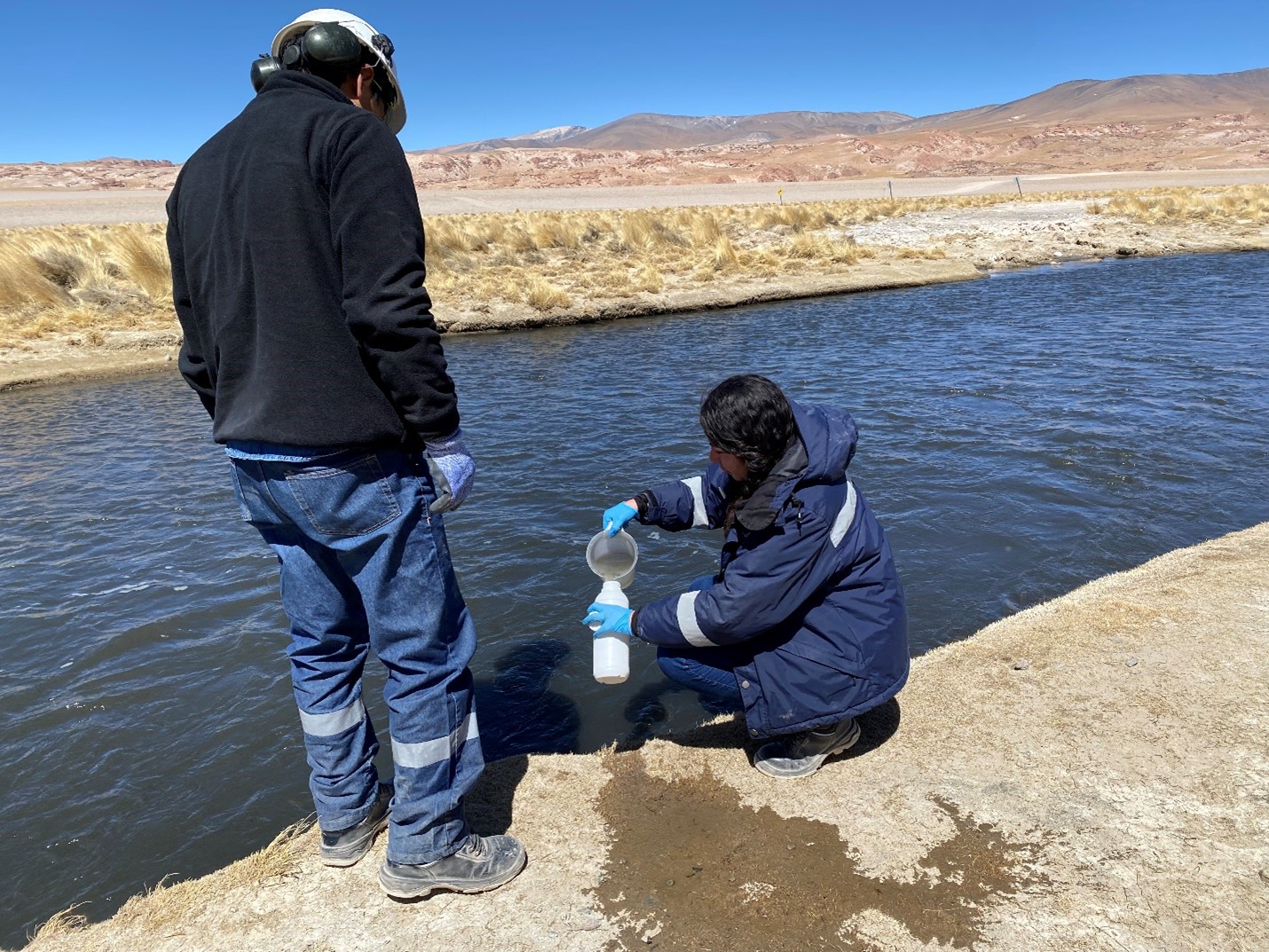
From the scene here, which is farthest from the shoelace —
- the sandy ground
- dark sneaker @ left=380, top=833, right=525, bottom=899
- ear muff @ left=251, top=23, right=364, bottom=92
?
the sandy ground

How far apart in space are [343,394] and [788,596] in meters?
1.48

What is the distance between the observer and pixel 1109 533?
19.2 ft

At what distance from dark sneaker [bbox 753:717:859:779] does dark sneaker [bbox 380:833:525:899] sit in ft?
3.19

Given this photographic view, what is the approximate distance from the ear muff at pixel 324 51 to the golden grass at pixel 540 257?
1349 cm

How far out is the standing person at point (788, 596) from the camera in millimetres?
2570

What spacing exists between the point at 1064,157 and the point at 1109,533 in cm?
10026

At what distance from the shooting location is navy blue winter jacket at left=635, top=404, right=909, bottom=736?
102 inches

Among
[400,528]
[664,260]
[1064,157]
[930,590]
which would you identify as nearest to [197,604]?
[400,528]

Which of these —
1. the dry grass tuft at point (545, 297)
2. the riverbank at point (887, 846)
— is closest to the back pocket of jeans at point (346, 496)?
the riverbank at point (887, 846)

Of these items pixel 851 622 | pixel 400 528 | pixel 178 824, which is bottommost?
pixel 178 824

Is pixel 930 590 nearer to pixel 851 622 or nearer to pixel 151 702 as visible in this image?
pixel 851 622

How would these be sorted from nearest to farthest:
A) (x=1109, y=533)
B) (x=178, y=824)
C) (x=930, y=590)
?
(x=178, y=824) < (x=930, y=590) < (x=1109, y=533)

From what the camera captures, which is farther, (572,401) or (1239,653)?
(572,401)

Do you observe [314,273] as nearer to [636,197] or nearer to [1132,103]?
[636,197]
